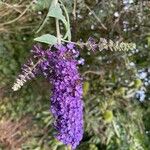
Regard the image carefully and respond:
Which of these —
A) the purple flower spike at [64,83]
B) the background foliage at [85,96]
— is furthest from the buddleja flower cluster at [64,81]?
the background foliage at [85,96]

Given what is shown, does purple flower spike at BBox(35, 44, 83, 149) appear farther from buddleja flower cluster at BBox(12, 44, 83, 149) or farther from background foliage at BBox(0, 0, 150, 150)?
background foliage at BBox(0, 0, 150, 150)

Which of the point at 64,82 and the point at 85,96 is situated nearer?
the point at 64,82

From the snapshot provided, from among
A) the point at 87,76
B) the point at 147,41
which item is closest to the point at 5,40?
the point at 87,76

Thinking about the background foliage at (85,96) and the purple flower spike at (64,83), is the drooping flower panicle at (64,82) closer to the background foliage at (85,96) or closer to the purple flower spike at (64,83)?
the purple flower spike at (64,83)

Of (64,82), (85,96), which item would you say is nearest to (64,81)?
(64,82)

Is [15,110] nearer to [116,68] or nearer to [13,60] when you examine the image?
[13,60]

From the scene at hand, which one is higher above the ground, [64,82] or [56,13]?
[56,13]

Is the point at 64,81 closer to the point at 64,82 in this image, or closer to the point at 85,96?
the point at 64,82

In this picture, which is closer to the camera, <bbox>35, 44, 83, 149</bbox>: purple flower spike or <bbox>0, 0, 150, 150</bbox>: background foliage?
<bbox>35, 44, 83, 149</bbox>: purple flower spike

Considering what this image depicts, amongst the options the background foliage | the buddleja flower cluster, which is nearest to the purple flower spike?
the buddleja flower cluster
